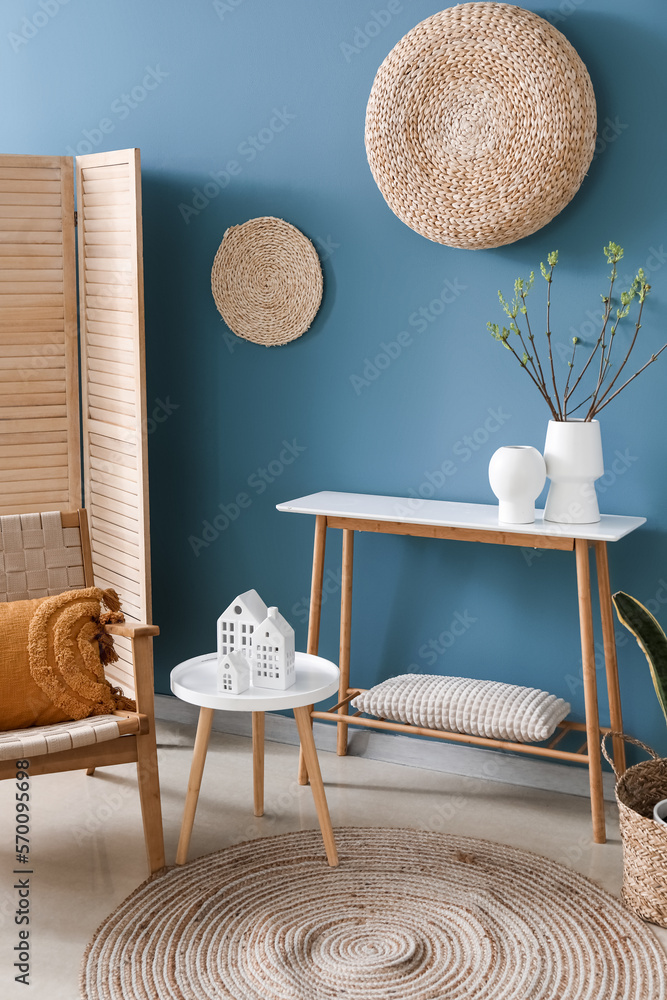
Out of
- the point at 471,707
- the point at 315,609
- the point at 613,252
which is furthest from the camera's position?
the point at 315,609

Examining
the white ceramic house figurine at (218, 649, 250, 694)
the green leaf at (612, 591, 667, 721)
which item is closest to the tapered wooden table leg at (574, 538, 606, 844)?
the green leaf at (612, 591, 667, 721)

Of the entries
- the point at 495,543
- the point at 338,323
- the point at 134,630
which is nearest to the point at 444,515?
the point at 495,543

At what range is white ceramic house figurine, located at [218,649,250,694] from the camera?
2.33m

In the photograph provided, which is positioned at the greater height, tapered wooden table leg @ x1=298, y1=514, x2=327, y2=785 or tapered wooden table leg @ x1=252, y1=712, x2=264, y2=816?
tapered wooden table leg @ x1=298, y1=514, x2=327, y2=785

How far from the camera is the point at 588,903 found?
2.30m

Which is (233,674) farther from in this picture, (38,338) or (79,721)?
(38,338)

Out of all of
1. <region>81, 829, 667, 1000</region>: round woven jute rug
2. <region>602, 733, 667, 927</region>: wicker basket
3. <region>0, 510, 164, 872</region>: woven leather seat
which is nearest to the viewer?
<region>81, 829, 667, 1000</region>: round woven jute rug

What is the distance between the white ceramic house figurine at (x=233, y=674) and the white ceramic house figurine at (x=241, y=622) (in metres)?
0.06

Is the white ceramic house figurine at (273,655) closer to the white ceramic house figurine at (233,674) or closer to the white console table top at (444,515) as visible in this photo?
the white ceramic house figurine at (233,674)

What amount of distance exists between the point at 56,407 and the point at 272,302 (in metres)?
0.80

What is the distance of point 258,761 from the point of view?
8.92 feet

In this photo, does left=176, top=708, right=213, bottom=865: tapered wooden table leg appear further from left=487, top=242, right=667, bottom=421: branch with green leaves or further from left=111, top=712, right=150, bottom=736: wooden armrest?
left=487, top=242, right=667, bottom=421: branch with green leaves

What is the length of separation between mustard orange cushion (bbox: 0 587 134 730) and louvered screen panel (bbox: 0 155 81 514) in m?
0.80

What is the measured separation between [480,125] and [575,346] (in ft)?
2.13
